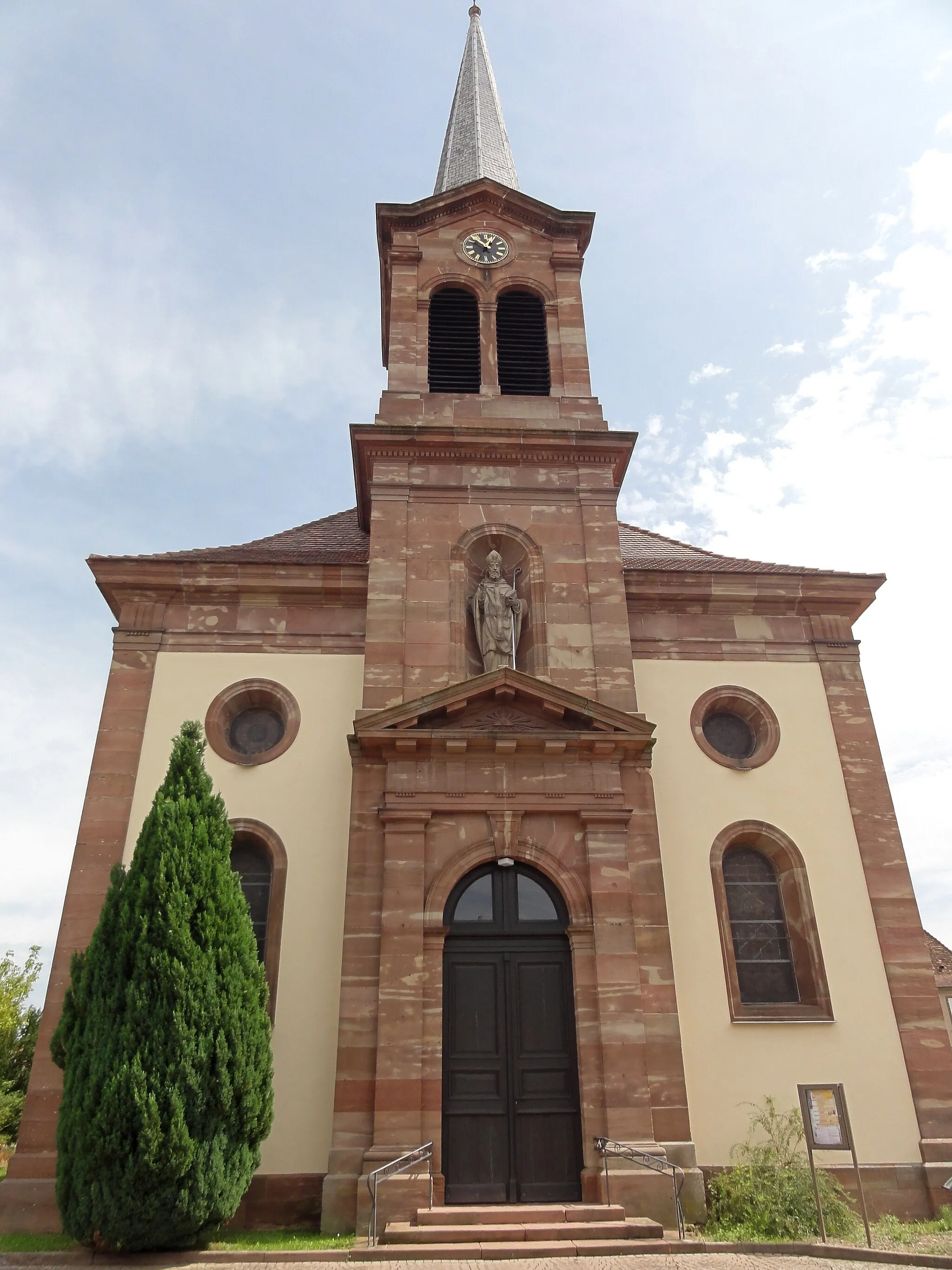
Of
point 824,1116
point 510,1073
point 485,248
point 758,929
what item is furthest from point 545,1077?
point 485,248

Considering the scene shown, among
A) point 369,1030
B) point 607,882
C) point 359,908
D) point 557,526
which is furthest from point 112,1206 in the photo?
point 557,526

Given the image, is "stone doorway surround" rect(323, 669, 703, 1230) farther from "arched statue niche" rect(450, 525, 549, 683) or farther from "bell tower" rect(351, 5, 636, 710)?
"arched statue niche" rect(450, 525, 549, 683)

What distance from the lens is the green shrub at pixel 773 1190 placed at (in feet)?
33.9

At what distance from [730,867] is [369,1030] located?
5707 mm

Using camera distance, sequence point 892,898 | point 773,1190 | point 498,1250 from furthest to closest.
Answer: point 892,898 < point 773,1190 < point 498,1250

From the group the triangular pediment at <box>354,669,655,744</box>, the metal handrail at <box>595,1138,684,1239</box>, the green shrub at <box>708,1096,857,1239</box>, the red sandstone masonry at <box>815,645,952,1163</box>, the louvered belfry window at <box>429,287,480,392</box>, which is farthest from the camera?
the louvered belfry window at <box>429,287,480,392</box>

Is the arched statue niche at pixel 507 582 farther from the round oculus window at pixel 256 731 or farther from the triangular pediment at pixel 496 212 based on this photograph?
the triangular pediment at pixel 496 212

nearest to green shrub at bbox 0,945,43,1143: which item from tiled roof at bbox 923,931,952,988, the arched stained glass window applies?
the arched stained glass window

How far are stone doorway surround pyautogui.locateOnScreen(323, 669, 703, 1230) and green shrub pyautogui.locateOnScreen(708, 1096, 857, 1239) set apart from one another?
1.68ft

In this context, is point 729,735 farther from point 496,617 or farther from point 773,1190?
point 773,1190

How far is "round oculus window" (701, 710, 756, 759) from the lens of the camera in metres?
15.1

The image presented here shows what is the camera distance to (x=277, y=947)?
1284cm

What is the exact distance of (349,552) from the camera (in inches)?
660

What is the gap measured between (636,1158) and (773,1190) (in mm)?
1505
